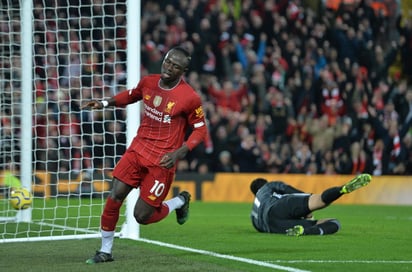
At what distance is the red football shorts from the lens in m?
8.77

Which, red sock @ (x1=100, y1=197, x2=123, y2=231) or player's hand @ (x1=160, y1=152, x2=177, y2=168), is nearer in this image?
player's hand @ (x1=160, y1=152, x2=177, y2=168)

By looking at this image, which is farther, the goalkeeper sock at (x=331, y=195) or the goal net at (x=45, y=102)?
the goal net at (x=45, y=102)

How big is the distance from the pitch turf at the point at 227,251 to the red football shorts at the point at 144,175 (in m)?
0.61

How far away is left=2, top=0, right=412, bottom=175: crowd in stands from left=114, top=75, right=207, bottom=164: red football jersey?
1052cm

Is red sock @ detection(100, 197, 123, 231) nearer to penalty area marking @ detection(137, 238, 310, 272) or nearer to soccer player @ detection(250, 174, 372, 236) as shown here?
penalty area marking @ detection(137, 238, 310, 272)

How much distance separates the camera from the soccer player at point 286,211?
11289mm

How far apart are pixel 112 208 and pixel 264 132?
12256 millimetres

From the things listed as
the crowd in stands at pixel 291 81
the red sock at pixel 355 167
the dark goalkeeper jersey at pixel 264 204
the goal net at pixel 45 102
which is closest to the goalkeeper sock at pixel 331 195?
the dark goalkeeper jersey at pixel 264 204

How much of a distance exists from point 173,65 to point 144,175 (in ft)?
3.39

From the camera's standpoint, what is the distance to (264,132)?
2080 cm

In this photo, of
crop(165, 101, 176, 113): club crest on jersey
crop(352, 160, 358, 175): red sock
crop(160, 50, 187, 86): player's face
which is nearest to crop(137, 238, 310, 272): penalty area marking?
crop(165, 101, 176, 113): club crest on jersey

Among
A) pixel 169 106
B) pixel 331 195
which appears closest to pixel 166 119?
pixel 169 106

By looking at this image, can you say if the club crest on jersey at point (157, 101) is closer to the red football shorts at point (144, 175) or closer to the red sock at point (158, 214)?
the red football shorts at point (144, 175)

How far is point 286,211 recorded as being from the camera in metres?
11.4
